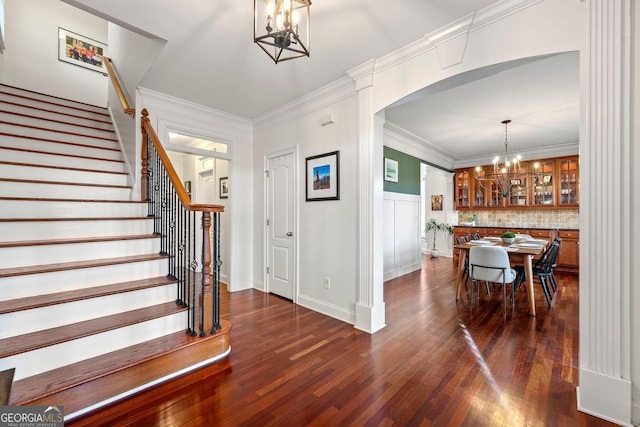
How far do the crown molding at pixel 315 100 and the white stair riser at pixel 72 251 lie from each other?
2367 millimetres

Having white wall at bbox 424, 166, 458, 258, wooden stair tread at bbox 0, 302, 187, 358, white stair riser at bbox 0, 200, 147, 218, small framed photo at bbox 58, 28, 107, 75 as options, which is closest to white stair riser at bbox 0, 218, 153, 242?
white stair riser at bbox 0, 200, 147, 218

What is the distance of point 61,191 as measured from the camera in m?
2.78

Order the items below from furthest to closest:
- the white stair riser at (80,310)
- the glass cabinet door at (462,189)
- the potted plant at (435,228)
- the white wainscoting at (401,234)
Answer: the potted plant at (435,228)
the glass cabinet door at (462,189)
the white wainscoting at (401,234)
the white stair riser at (80,310)

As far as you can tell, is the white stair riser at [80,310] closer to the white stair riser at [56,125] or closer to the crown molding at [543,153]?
the white stair riser at [56,125]

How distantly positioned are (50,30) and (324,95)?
550cm

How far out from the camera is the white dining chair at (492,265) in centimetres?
332

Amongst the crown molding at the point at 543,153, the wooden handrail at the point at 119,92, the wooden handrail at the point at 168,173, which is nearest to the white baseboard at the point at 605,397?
the wooden handrail at the point at 168,173

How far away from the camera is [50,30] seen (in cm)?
488

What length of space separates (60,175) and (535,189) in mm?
8739

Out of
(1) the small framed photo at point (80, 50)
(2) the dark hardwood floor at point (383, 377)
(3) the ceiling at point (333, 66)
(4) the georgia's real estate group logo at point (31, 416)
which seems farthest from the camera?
(1) the small framed photo at point (80, 50)

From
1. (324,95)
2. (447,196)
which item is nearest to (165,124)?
(324,95)

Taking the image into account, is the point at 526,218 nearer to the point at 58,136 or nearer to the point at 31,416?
the point at 31,416

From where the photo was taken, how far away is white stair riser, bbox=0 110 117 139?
3.27m

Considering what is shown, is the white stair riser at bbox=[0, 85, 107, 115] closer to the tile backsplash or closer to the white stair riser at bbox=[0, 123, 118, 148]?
the white stair riser at bbox=[0, 123, 118, 148]
